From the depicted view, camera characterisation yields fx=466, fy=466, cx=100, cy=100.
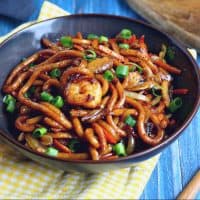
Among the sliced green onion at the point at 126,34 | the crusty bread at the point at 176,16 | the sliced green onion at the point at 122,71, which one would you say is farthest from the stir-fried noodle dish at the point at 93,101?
the crusty bread at the point at 176,16

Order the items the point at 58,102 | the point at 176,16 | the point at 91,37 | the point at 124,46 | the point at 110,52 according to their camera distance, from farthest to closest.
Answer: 1. the point at 176,16
2. the point at 91,37
3. the point at 124,46
4. the point at 110,52
5. the point at 58,102

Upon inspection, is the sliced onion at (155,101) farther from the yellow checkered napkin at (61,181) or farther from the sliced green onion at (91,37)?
the sliced green onion at (91,37)

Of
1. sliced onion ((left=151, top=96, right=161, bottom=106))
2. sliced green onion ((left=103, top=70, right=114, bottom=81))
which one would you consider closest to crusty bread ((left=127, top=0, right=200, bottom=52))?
sliced onion ((left=151, top=96, right=161, bottom=106))

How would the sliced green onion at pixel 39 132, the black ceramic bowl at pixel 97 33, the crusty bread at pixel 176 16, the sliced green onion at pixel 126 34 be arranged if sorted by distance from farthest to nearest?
1. the crusty bread at pixel 176 16
2. the sliced green onion at pixel 126 34
3. the sliced green onion at pixel 39 132
4. the black ceramic bowl at pixel 97 33

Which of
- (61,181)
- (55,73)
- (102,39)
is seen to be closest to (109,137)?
(61,181)

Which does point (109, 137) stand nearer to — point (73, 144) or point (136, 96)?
point (73, 144)

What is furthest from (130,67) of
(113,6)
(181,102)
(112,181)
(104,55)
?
(113,6)

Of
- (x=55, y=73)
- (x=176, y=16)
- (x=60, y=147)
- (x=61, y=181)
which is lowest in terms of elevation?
(x=61, y=181)
